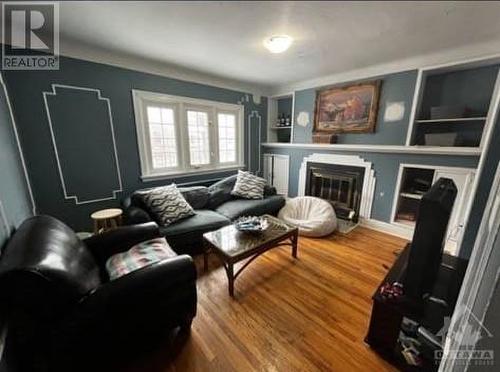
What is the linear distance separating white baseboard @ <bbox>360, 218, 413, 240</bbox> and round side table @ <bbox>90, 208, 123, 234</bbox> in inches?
134

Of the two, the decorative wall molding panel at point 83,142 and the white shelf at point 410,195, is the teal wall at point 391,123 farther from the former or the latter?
the decorative wall molding panel at point 83,142

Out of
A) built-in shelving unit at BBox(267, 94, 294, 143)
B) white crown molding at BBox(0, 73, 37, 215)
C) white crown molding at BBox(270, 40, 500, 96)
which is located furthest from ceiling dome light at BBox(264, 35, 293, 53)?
white crown molding at BBox(0, 73, 37, 215)

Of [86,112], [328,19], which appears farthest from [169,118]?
[328,19]

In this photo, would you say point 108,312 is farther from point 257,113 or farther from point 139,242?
point 257,113

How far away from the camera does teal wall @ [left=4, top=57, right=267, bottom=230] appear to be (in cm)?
205

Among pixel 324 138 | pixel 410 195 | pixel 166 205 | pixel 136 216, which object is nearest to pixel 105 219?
pixel 136 216

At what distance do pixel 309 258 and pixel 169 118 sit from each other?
269cm

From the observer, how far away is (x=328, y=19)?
4.95ft

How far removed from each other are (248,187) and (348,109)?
1.93m

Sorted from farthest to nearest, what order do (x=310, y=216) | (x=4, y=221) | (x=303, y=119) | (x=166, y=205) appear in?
(x=303, y=119) → (x=310, y=216) → (x=166, y=205) → (x=4, y=221)

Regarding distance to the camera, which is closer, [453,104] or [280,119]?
[453,104]

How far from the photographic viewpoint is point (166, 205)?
2.40 m

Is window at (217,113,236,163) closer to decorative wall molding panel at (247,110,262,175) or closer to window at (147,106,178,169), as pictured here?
decorative wall molding panel at (247,110,262,175)

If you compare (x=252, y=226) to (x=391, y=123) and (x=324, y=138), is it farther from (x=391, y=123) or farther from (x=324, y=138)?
(x=391, y=123)
